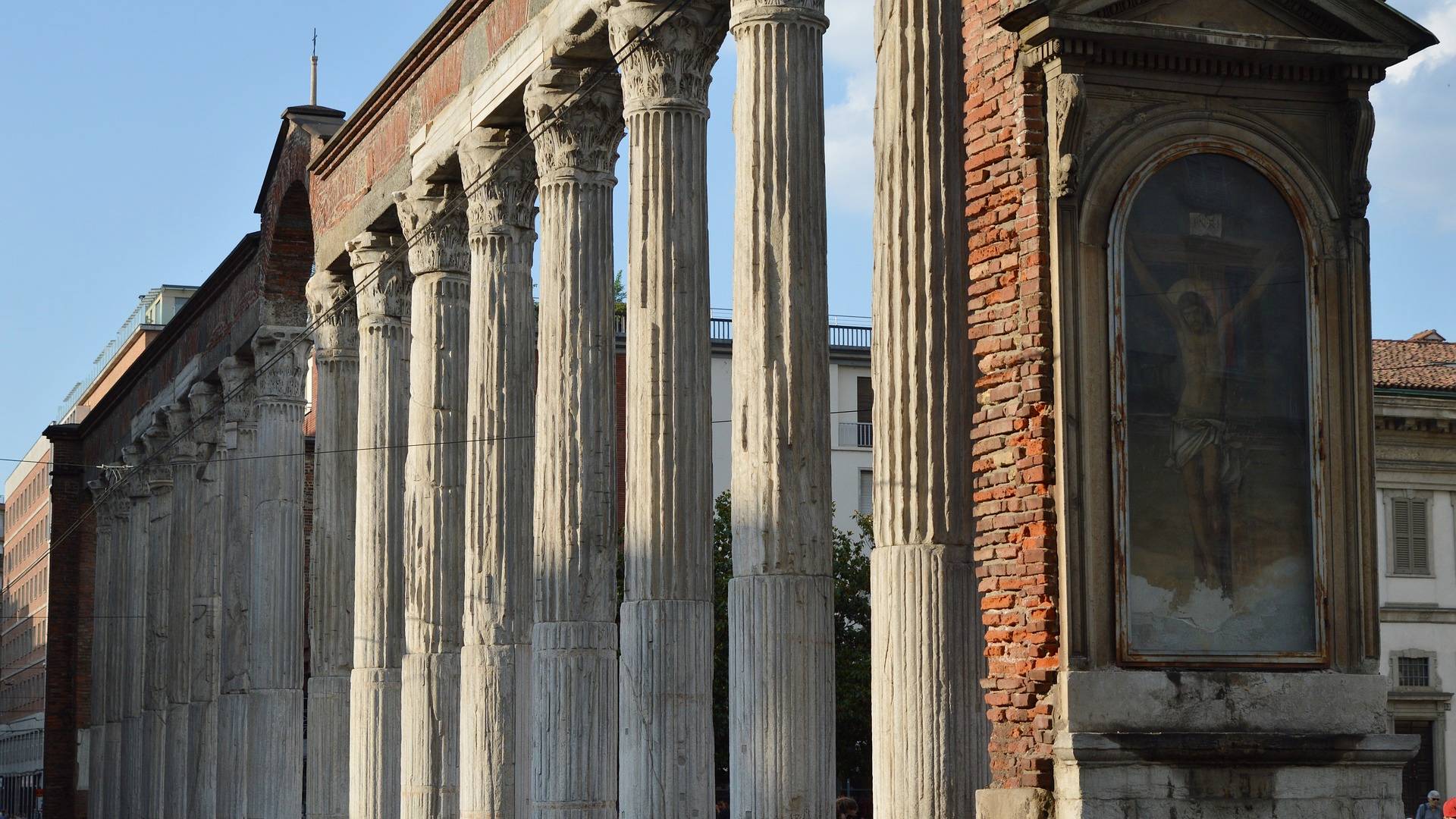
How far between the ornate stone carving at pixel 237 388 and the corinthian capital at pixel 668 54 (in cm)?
1805

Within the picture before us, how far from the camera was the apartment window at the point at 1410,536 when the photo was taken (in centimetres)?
3597

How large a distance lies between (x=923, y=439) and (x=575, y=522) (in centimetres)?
834

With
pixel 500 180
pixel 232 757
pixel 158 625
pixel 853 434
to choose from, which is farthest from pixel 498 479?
pixel 853 434

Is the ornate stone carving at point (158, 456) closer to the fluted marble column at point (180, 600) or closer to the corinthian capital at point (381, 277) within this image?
the fluted marble column at point (180, 600)

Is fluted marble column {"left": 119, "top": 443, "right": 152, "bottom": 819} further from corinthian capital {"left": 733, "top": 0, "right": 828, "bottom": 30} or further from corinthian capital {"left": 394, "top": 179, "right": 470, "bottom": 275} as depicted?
corinthian capital {"left": 733, "top": 0, "right": 828, "bottom": 30}

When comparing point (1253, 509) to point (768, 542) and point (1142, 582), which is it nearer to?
point (1142, 582)

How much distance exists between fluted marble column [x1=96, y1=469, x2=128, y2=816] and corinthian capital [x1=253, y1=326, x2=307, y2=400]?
13724 millimetres

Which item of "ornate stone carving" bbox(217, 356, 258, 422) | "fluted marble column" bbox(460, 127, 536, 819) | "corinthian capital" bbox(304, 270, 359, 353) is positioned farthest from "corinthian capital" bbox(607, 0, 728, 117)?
"ornate stone carving" bbox(217, 356, 258, 422)

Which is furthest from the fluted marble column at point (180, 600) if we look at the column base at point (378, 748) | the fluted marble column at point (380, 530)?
the column base at point (378, 748)

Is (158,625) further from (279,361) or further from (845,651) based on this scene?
(845,651)

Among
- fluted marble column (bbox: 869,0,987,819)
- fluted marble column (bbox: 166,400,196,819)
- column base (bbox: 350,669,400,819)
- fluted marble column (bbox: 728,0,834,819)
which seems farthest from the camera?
fluted marble column (bbox: 166,400,196,819)

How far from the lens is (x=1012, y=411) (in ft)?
35.1

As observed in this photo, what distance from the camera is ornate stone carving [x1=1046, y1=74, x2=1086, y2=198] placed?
1052 cm

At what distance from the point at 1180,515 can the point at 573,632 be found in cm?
1019
